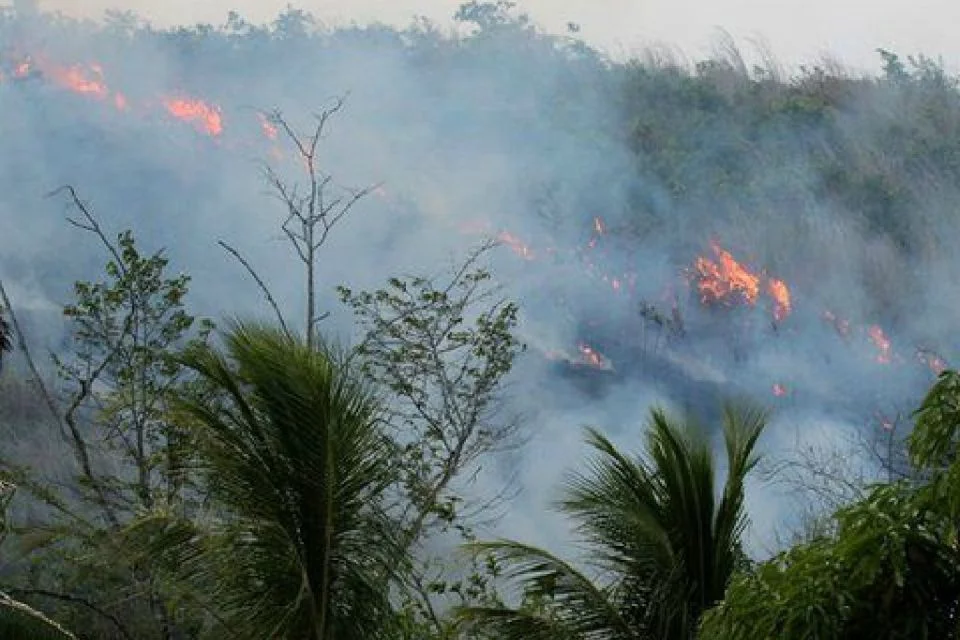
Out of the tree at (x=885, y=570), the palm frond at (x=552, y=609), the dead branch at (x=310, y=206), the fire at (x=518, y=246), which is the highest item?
the fire at (x=518, y=246)

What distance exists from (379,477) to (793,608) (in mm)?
2613

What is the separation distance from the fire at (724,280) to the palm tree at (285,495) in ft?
49.8

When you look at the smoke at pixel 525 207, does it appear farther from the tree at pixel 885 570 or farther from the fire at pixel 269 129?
the tree at pixel 885 570

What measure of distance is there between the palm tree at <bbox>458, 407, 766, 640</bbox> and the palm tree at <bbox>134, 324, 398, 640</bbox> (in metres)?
0.81

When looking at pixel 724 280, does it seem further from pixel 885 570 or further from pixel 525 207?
pixel 885 570

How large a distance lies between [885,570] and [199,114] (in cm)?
2078

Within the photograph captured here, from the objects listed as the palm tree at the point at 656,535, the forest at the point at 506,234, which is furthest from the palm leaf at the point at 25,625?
the forest at the point at 506,234

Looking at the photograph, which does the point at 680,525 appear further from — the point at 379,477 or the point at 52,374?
the point at 52,374

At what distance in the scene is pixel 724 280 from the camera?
68.1 feet

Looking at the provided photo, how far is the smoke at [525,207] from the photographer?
19.9 metres

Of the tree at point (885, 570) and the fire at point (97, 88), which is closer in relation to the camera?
the tree at point (885, 570)

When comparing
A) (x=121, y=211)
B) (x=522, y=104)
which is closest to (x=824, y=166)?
(x=522, y=104)

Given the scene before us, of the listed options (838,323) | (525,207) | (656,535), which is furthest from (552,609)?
(525,207)

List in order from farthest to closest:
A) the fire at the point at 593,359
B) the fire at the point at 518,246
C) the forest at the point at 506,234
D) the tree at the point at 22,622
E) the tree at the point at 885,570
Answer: the fire at the point at 518,246
the fire at the point at 593,359
the forest at the point at 506,234
the tree at the point at 22,622
the tree at the point at 885,570
